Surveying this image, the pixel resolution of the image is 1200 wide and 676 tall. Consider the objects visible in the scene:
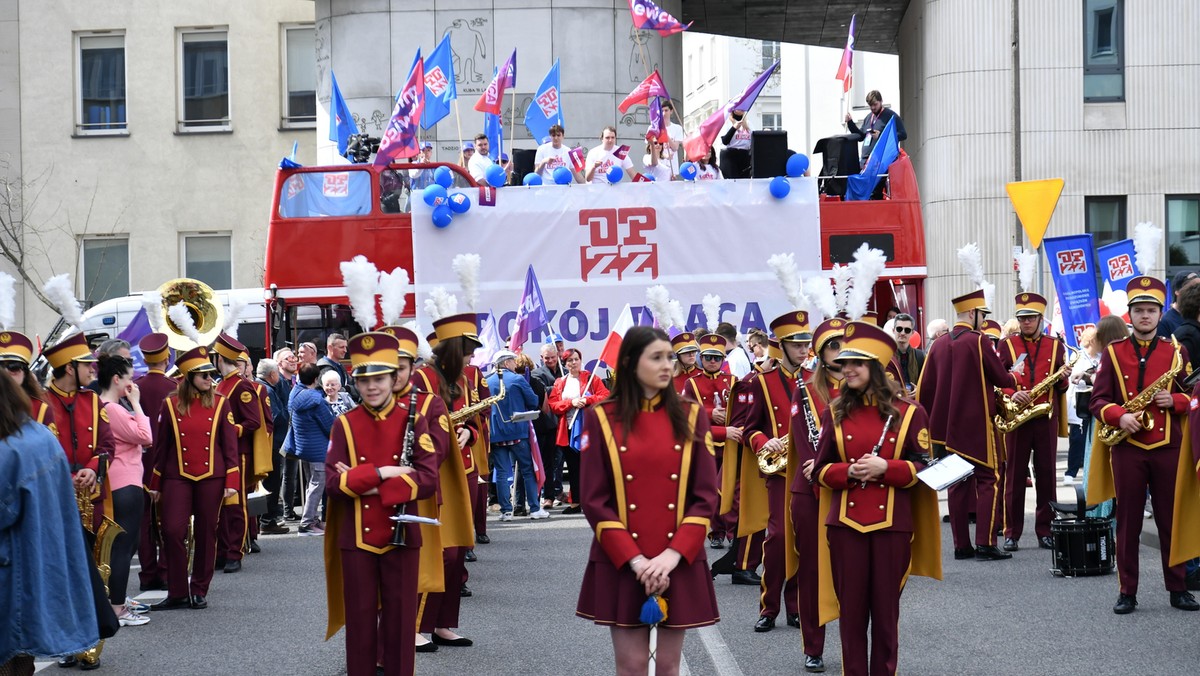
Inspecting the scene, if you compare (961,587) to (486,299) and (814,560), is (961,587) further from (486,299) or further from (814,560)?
(486,299)

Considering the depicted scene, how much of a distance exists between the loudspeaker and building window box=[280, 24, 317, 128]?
61.2 ft

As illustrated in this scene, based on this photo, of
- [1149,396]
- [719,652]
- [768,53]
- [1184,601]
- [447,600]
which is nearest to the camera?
[719,652]

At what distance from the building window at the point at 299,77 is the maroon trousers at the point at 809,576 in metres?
29.4

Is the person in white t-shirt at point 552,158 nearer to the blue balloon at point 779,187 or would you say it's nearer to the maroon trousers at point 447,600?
the blue balloon at point 779,187

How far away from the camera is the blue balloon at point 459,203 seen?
19.8m

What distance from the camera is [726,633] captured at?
969 cm

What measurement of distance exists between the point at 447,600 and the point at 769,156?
456 inches

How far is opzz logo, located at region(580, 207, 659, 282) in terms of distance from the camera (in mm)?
19797

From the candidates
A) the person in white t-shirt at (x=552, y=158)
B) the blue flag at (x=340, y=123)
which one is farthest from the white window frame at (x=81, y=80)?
the person in white t-shirt at (x=552, y=158)

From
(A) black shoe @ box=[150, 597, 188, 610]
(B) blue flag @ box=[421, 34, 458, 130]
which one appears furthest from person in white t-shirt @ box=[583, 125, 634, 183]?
(A) black shoe @ box=[150, 597, 188, 610]

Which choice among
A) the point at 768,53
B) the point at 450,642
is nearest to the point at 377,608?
the point at 450,642

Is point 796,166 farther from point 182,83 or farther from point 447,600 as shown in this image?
point 182,83

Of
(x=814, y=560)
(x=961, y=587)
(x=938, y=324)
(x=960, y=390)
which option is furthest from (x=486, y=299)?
(x=814, y=560)

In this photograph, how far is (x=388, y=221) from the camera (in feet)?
66.2
